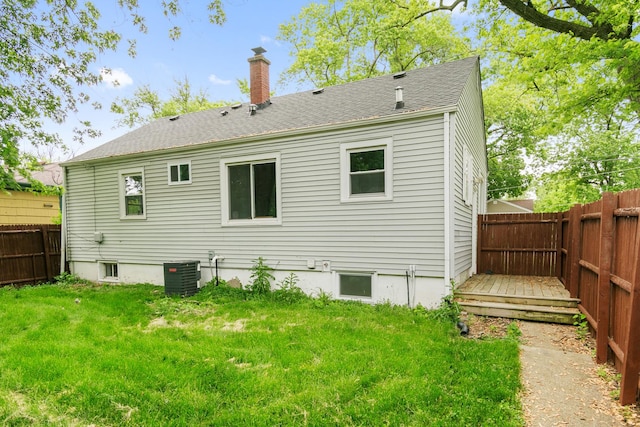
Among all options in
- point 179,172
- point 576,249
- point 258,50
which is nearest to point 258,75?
point 258,50

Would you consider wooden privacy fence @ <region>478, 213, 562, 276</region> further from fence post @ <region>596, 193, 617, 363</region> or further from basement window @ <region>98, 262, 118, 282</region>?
basement window @ <region>98, 262, 118, 282</region>

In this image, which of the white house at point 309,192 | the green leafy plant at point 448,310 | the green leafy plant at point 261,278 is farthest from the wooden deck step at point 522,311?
the green leafy plant at point 261,278

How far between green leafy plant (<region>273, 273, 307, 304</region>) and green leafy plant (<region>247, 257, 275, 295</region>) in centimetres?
27

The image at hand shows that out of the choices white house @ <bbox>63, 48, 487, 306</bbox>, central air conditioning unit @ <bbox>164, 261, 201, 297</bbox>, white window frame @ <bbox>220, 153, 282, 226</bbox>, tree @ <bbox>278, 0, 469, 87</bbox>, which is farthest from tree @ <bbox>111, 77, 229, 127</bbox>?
central air conditioning unit @ <bbox>164, 261, 201, 297</bbox>

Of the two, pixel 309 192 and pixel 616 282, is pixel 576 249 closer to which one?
pixel 616 282

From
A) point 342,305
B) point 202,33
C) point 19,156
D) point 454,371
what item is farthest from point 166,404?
point 19,156

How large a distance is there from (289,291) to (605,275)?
516cm

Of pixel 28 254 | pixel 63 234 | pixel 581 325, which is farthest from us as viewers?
pixel 63 234

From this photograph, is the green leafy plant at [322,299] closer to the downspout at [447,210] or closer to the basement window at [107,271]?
the downspout at [447,210]

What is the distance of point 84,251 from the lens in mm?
10078

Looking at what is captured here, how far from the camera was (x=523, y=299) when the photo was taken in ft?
18.4

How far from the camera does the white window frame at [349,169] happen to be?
20.6 ft

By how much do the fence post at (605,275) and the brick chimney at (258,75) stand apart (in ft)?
29.1

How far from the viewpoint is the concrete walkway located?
8.88 feet
